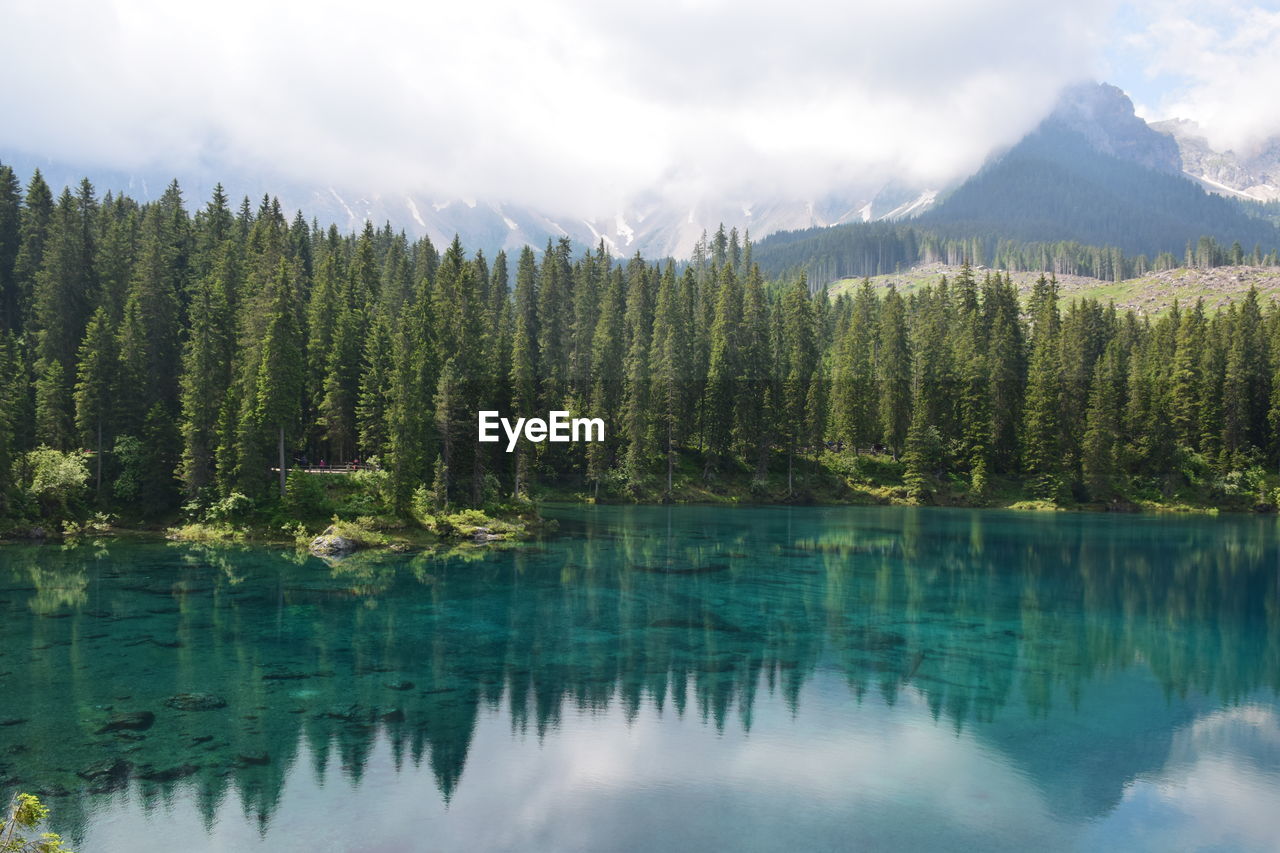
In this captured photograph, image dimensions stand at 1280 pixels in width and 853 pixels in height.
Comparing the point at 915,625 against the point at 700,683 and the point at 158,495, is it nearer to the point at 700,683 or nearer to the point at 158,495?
the point at 700,683

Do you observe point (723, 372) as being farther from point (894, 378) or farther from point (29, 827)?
point (29, 827)

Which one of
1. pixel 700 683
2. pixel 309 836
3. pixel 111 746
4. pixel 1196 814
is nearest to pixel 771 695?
pixel 700 683

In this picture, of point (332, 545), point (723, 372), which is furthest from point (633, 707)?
point (723, 372)

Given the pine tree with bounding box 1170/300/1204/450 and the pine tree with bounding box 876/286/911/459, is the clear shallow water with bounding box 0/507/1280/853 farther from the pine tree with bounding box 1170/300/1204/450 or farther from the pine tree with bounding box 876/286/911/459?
the pine tree with bounding box 1170/300/1204/450

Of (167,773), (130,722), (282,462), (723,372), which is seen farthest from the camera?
(723,372)

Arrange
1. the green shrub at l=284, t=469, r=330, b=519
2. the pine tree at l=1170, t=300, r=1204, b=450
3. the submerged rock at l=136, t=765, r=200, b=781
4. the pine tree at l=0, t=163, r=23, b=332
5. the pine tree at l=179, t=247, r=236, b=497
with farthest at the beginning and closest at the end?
the pine tree at l=1170, t=300, r=1204, b=450
the pine tree at l=0, t=163, r=23, b=332
the pine tree at l=179, t=247, r=236, b=497
the green shrub at l=284, t=469, r=330, b=519
the submerged rock at l=136, t=765, r=200, b=781

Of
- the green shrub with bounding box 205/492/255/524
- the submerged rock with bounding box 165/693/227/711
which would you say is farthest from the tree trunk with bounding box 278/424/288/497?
the submerged rock with bounding box 165/693/227/711
